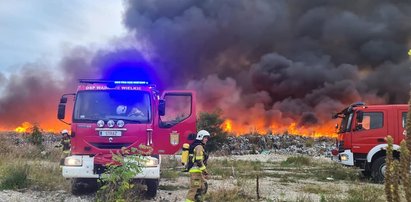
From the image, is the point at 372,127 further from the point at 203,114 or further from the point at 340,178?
the point at 203,114

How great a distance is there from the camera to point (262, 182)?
480 inches

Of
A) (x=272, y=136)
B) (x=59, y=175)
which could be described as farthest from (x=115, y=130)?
(x=272, y=136)

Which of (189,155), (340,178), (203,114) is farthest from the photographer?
(203,114)

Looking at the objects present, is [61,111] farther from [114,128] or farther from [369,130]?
[369,130]

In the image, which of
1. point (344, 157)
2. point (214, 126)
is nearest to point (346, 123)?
point (344, 157)

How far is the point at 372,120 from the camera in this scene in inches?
502

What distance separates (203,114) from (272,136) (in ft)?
24.5

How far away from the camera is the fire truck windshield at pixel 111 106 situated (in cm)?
872

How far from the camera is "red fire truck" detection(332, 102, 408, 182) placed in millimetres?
12406

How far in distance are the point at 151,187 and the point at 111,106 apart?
74.5 inches

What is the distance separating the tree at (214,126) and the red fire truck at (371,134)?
1821cm

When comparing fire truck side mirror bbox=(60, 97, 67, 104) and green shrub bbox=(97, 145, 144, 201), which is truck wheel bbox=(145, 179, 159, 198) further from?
fire truck side mirror bbox=(60, 97, 67, 104)

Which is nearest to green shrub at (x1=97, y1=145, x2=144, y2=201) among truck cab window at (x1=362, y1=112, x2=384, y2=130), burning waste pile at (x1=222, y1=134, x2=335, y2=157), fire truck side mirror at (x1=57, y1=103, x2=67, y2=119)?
fire truck side mirror at (x1=57, y1=103, x2=67, y2=119)

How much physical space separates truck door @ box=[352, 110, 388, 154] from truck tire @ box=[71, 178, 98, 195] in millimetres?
7670
